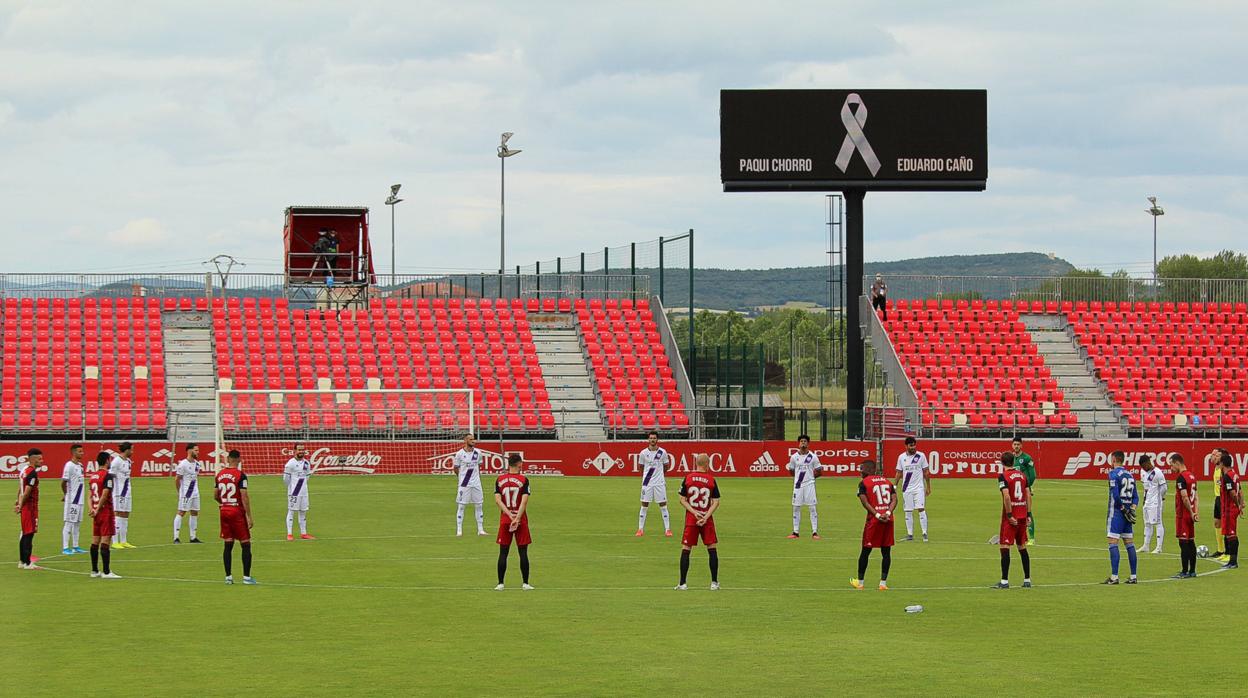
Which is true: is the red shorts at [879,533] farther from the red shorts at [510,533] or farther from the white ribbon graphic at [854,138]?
the white ribbon graphic at [854,138]

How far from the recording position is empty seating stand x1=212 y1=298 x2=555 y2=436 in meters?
51.3

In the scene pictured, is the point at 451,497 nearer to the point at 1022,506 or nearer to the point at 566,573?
the point at 566,573

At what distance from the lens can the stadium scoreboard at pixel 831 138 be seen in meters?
55.3

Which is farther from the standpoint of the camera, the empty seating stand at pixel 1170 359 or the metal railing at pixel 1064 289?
the metal railing at pixel 1064 289

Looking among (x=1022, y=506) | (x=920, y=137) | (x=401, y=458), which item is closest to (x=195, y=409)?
(x=401, y=458)

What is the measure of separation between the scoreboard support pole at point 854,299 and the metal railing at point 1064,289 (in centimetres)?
481

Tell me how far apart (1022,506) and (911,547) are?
23.3 ft

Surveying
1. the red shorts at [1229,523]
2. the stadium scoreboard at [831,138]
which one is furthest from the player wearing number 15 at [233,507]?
the stadium scoreboard at [831,138]

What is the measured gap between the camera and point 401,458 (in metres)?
49.3

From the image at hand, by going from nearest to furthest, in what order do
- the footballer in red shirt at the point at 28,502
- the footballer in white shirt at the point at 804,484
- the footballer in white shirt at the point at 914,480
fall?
the footballer in red shirt at the point at 28,502 → the footballer in white shirt at the point at 914,480 → the footballer in white shirt at the point at 804,484

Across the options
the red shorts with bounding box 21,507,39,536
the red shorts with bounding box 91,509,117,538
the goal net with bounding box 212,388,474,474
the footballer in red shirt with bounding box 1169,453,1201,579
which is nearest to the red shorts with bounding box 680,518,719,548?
the footballer in red shirt with bounding box 1169,453,1201,579

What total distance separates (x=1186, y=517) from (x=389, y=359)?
3658 centimetres

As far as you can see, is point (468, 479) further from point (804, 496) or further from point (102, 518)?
point (102, 518)

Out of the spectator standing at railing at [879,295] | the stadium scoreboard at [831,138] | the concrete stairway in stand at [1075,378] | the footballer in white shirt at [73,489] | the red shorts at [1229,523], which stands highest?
the stadium scoreboard at [831,138]
